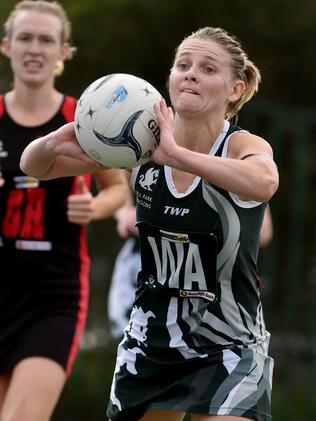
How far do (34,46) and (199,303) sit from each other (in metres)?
2.09

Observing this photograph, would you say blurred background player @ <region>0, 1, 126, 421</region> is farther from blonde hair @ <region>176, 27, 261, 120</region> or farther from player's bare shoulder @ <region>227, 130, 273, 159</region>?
player's bare shoulder @ <region>227, 130, 273, 159</region>

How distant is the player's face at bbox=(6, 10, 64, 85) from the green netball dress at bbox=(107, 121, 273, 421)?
163cm

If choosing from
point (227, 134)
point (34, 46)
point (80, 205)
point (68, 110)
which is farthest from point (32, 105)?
point (227, 134)

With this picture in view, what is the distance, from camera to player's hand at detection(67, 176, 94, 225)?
5.51 metres

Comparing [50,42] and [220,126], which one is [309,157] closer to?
[50,42]

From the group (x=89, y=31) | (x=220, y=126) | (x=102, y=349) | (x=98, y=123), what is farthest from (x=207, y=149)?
(x=89, y=31)

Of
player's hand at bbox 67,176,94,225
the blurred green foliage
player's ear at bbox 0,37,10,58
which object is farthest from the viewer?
the blurred green foliage

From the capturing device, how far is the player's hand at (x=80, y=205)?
5.51 meters

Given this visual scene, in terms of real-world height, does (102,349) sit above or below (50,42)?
below

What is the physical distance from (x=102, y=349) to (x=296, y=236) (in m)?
1.67

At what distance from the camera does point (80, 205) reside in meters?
5.52

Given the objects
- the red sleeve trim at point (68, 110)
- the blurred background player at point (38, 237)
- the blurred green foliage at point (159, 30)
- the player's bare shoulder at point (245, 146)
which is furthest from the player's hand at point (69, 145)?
the blurred green foliage at point (159, 30)

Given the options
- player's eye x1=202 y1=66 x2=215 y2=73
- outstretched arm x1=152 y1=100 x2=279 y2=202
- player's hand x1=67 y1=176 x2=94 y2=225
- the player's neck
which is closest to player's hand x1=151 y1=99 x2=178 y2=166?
outstretched arm x1=152 y1=100 x2=279 y2=202

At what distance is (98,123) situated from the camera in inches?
157
